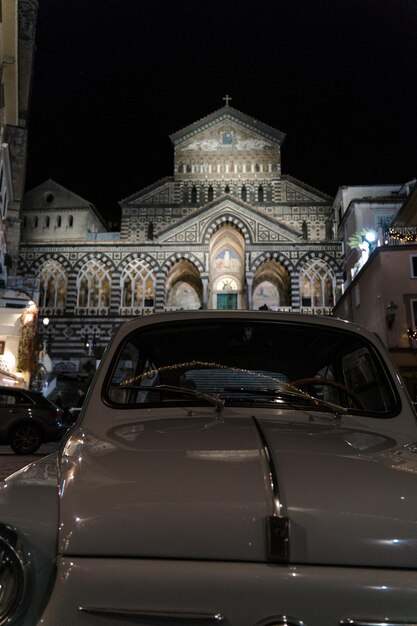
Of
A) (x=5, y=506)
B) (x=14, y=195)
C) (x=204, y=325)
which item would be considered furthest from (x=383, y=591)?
(x=14, y=195)

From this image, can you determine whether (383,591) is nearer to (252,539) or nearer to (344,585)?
(344,585)

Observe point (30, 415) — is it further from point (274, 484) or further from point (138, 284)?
point (138, 284)

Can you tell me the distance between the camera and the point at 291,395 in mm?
2359

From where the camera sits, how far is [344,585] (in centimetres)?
116

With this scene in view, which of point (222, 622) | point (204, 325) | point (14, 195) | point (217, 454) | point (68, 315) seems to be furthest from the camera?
point (14, 195)

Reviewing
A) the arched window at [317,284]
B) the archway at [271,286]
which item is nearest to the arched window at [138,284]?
the archway at [271,286]

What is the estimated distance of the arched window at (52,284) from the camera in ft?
118

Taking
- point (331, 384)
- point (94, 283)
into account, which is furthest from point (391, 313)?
point (94, 283)

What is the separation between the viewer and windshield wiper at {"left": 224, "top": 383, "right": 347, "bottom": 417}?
225cm

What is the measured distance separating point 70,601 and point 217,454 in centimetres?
58

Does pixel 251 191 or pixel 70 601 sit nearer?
pixel 70 601

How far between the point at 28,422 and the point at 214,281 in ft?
88.1

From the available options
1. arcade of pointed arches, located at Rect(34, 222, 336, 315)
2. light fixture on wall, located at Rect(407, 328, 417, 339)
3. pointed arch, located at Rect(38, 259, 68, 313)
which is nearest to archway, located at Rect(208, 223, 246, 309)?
arcade of pointed arches, located at Rect(34, 222, 336, 315)

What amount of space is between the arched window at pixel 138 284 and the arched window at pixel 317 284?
1112cm
